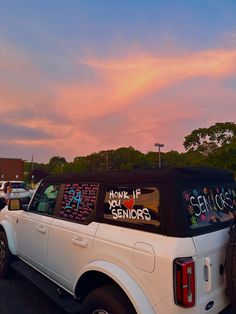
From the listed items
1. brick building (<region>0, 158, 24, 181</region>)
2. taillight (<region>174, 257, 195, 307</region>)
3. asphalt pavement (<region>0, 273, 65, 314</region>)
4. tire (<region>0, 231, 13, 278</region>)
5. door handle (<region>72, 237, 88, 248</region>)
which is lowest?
asphalt pavement (<region>0, 273, 65, 314</region>)

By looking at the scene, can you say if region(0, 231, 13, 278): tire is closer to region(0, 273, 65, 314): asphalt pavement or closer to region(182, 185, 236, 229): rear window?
region(0, 273, 65, 314): asphalt pavement

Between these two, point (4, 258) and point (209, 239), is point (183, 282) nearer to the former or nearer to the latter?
point (209, 239)

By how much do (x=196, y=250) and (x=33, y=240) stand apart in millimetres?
2549

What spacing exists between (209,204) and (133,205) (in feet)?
2.29

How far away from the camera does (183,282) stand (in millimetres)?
2229

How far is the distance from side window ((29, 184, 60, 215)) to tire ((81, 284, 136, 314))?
4.55 ft

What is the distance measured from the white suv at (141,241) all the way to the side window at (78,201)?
1 centimetres

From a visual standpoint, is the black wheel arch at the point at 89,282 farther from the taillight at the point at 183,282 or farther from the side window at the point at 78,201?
the taillight at the point at 183,282

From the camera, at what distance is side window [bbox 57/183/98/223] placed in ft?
10.7

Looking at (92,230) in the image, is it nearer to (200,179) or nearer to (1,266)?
(200,179)

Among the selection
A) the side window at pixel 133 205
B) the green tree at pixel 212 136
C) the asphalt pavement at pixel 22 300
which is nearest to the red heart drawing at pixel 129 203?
the side window at pixel 133 205

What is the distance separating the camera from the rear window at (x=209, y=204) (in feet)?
8.36

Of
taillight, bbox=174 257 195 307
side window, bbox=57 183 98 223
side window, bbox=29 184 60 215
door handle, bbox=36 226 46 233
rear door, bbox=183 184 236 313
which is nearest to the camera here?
taillight, bbox=174 257 195 307

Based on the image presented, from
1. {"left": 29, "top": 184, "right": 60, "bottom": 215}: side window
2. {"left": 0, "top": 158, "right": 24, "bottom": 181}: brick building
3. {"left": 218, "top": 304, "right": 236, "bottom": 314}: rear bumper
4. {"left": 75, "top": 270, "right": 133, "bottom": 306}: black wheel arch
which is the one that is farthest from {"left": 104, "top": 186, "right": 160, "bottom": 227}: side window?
{"left": 0, "top": 158, "right": 24, "bottom": 181}: brick building
